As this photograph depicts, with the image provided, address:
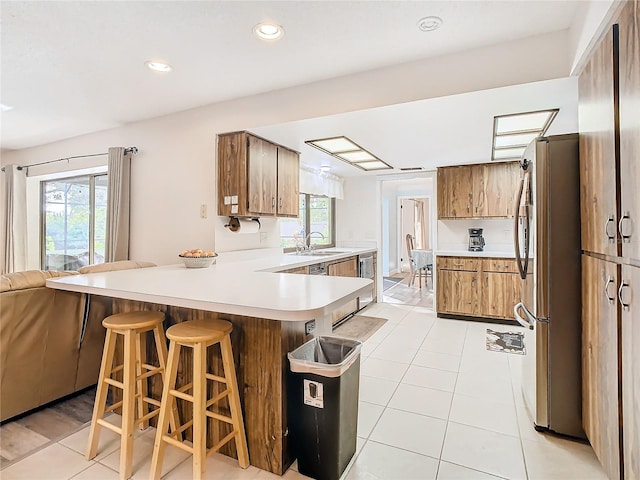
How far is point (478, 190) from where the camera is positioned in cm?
452

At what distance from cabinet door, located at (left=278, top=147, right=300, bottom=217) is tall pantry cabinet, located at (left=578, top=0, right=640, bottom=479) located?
2.59m

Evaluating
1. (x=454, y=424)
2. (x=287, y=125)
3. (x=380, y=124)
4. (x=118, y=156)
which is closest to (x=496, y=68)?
(x=380, y=124)

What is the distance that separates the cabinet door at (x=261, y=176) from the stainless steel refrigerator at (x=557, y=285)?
221 cm

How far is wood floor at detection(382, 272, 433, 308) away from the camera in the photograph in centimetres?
555

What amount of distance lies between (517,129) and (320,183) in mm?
2606

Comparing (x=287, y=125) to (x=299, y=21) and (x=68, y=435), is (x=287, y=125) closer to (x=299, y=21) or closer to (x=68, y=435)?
(x=299, y=21)

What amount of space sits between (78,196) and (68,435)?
3.96m

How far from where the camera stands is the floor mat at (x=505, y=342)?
3322 mm

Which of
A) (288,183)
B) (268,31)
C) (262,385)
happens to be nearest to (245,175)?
(288,183)

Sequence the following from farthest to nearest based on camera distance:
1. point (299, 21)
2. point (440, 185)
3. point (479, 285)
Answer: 1. point (440, 185)
2. point (479, 285)
3. point (299, 21)

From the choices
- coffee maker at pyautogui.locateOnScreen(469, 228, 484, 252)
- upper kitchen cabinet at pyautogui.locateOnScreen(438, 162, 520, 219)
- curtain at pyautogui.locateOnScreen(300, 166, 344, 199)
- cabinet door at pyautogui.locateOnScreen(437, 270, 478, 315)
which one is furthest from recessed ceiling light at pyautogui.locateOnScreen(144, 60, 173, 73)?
coffee maker at pyautogui.locateOnScreen(469, 228, 484, 252)

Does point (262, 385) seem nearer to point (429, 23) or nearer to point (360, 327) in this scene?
point (429, 23)

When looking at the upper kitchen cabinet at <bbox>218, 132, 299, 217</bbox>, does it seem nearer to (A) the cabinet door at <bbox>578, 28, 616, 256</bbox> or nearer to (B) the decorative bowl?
(B) the decorative bowl

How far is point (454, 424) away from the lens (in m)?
2.02
